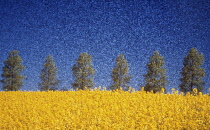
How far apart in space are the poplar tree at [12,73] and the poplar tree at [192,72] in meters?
32.8

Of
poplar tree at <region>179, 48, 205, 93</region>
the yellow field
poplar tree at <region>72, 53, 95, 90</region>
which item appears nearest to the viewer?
the yellow field

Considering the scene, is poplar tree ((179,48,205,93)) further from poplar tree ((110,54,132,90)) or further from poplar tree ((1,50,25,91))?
poplar tree ((1,50,25,91))

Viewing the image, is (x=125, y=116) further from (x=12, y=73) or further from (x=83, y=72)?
(x=12, y=73)

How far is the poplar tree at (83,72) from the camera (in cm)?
4203

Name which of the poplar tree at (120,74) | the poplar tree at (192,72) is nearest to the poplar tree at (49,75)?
the poplar tree at (120,74)

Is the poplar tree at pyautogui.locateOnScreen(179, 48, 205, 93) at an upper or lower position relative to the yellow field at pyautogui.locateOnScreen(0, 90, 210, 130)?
upper

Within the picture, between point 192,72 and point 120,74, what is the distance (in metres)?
13.0

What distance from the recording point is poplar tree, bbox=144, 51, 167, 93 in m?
38.5

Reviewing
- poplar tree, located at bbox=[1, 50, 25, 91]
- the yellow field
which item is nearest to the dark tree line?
A: poplar tree, located at bbox=[1, 50, 25, 91]

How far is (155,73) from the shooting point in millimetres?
39219

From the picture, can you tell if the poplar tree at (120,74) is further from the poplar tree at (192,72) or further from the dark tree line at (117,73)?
the poplar tree at (192,72)

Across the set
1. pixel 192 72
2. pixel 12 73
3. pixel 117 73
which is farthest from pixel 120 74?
pixel 12 73

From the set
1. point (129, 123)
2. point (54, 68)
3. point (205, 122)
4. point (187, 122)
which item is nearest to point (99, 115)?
point (129, 123)

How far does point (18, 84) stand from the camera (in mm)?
44688
